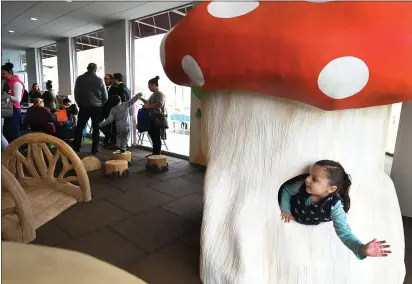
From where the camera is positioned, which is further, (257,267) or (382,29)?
(257,267)

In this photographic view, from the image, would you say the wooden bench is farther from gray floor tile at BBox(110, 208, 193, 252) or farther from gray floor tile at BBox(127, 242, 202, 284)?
gray floor tile at BBox(127, 242, 202, 284)

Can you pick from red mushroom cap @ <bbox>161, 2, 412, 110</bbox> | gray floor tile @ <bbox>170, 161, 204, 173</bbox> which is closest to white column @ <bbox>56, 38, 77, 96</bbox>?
gray floor tile @ <bbox>170, 161, 204, 173</bbox>

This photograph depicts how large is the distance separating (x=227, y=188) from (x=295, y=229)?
39 cm

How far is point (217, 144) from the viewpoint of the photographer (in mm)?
1540

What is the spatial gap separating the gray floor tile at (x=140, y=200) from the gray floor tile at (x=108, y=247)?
48cm

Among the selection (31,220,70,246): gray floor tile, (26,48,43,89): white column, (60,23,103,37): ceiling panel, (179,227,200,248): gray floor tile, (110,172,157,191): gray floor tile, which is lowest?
(179,227,200,248): gray floor tile

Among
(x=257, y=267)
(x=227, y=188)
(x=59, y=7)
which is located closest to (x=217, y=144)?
(x=227, y=188)

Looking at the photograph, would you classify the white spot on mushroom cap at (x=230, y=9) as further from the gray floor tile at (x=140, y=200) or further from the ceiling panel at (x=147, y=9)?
the ceiling panel at (x=147, y=9)

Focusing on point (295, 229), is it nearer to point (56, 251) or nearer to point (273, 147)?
point (273, 147)

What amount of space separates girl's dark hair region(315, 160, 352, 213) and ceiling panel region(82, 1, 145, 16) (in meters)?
4.20

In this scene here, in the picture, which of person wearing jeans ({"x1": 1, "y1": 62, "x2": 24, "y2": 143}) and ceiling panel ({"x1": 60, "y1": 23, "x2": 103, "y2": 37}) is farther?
ceiling panel ({"x1": 60, "y1": 23, "x2": 103, "y2": 37})

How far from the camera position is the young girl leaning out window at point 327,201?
47.8 inches

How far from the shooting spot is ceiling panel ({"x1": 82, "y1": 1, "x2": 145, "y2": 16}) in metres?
4.49

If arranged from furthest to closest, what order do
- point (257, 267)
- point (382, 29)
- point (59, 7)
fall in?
point (59, 7) < point (257, 267) < point (382, 29)
